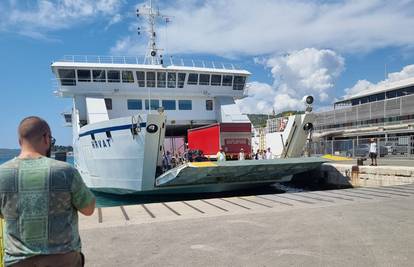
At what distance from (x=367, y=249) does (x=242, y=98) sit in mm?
16911

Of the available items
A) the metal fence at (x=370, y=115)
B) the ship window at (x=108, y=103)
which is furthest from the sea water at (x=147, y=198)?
the metal fence at (x=370, y=115)

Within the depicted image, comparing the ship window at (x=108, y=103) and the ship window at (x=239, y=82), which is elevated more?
the ship window at (x=239, y=82)

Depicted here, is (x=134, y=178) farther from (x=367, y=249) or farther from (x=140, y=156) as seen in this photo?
(x=367, y=249)

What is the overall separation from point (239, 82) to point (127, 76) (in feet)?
19.9

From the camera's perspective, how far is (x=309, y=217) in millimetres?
6742

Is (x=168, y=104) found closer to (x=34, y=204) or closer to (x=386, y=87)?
(x=34, y=204)

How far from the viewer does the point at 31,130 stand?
2359mm

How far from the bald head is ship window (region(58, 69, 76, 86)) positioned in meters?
17.1

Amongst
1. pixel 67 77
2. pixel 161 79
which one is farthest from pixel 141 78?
pixel 67 77

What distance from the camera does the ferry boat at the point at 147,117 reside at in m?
Result: 13.6

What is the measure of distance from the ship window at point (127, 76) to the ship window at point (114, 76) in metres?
0.24

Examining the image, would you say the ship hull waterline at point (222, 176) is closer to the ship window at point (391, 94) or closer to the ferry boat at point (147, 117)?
the ferry boat at point (147, 117)

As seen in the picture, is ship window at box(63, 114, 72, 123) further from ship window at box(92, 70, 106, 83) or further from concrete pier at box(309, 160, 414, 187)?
concrete pier at box(309, 160, 414, 187)

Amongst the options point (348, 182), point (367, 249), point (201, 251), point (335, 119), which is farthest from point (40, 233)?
point (335, 119)
